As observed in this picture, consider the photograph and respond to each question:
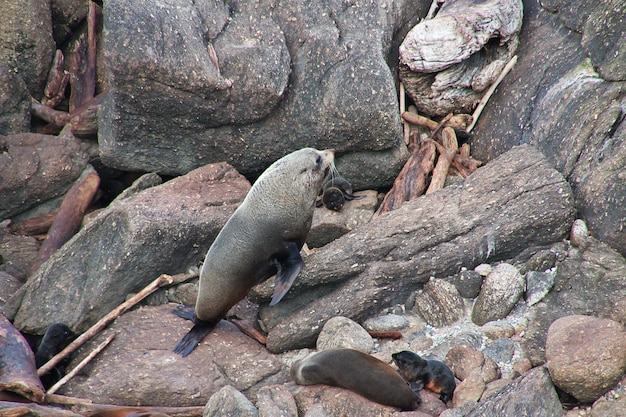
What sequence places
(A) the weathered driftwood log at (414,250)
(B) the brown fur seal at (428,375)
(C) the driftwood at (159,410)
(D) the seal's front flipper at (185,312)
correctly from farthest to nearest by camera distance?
1. (D) the seal's front flipper at (185,312)
2. (A) the weathered driftwood log at (414,250)
3. (C) the driftwood at (159,410)
4. (B) the brown fur seal at (428,375)

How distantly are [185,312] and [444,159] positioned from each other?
11.6ft

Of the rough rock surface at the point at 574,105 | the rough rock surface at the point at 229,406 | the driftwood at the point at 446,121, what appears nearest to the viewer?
the rough rock surface at the point at 229,406

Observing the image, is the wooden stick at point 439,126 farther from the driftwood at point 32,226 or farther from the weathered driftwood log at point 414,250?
the driftwood at point 32,226

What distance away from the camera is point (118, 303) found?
6605 millimetres

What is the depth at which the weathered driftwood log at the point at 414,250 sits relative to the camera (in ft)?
20.4

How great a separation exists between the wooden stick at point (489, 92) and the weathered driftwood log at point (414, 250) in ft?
6.04

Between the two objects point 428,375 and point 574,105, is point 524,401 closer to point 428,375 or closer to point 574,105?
point 428,375

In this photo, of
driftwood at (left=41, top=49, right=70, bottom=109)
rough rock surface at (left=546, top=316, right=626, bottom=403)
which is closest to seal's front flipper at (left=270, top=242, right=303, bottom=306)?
rough rock surface at (left=546, top=316, right=626, bottom=403)

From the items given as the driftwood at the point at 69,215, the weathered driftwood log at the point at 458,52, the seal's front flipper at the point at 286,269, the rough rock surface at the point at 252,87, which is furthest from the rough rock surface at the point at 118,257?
the weathered driftwood log at the point at 458,52

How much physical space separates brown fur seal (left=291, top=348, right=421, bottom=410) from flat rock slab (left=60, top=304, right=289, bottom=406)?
69 cm

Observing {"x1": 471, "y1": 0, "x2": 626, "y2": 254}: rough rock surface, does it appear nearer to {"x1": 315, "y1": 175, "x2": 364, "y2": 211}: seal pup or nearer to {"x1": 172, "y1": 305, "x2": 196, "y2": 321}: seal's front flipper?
{"x1": 315, "y1": 175, "x2": 364, "y2": 211}: seal pup

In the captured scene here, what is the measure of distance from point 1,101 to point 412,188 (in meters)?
5.46

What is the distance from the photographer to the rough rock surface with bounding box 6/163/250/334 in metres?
6.53

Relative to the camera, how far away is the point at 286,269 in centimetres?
612
